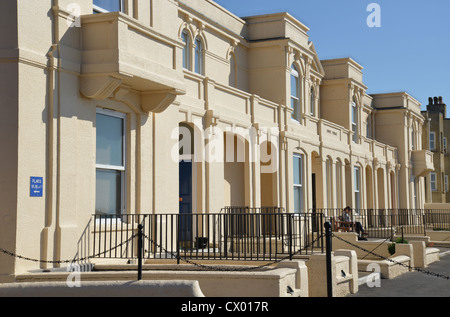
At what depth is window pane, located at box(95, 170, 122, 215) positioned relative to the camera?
13.2 m

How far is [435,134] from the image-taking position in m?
51.2

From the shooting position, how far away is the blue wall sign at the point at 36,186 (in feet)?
37.3

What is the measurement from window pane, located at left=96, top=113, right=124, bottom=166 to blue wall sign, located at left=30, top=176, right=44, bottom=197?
1791 mm

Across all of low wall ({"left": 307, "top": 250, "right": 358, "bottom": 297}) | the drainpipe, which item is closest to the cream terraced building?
the drainpipe

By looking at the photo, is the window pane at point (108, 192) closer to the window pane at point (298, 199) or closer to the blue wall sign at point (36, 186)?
the blue wall sign at point (36, 186)

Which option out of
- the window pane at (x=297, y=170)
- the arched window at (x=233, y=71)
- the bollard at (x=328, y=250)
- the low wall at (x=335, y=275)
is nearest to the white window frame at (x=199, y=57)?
the arched window at (x=233, y=71)

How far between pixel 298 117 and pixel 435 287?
12.4m

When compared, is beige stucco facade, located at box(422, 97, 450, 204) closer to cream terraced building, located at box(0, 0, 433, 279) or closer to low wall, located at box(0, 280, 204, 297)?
cream terraced building, located at box(0, 0, 433, 279)

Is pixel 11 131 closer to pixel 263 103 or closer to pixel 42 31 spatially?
pixel 42 31

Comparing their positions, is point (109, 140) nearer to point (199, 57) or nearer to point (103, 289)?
point (103, 289)

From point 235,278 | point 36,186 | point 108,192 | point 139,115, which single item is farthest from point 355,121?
point 36,186

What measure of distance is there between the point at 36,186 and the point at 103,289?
3.25 metres

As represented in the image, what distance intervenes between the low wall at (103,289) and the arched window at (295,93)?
16822mm
